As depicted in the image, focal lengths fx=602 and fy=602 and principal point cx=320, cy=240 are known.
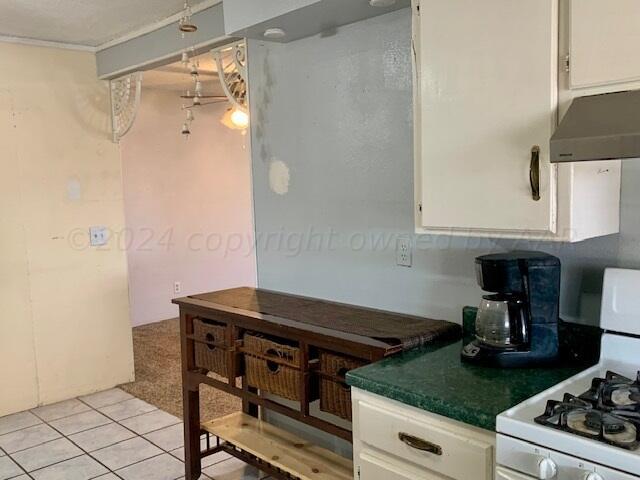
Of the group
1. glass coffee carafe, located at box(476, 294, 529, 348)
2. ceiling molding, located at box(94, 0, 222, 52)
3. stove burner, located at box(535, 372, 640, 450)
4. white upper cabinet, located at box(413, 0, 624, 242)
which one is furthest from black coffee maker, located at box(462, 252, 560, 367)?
ceiling molding, located at box(94, 0, 222, 52)

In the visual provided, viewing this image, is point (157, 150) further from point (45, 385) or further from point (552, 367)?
point (552, 367)

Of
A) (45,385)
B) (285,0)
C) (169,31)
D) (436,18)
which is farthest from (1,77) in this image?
(436,18)

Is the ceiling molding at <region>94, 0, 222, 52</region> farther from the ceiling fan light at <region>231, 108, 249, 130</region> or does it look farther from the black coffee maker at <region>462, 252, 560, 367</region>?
the black coffee maker at <region>462, 252, 560, 367</region>

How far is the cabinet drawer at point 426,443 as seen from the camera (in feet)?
4.96

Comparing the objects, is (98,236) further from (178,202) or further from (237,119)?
(178,202)

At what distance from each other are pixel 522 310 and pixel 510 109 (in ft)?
1.96

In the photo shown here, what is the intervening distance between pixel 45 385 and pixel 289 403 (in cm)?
198

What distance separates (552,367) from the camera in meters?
1.77

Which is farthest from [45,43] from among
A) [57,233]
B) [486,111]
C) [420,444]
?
[420,444]

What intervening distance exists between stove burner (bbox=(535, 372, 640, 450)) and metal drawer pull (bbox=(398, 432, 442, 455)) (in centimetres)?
32

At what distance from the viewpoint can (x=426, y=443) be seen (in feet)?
5.30

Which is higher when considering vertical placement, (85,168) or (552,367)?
(85,168)

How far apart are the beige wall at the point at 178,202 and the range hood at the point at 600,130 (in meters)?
4.47

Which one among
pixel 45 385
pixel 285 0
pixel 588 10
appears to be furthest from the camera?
pixel 45 385
